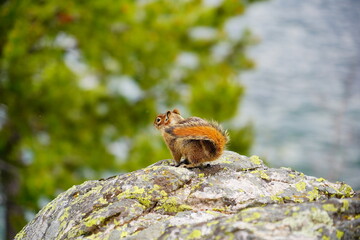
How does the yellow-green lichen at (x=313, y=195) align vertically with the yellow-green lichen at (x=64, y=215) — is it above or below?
below

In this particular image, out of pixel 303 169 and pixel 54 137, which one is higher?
pixel 303 169

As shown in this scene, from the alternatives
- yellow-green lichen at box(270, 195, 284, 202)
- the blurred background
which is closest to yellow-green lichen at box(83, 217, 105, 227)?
yellow-green lichen at box(270, 195, 284, 202)

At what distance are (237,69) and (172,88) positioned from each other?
A: 2.27m

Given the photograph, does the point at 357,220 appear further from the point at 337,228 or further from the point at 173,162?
the point at 173,162

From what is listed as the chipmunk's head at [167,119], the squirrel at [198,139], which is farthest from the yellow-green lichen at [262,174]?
the chipmunk's head at [167,119]

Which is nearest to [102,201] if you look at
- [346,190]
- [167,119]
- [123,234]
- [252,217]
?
[123,234]

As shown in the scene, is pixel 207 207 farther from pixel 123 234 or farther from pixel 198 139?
pixel 198 139

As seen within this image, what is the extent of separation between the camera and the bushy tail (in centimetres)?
289

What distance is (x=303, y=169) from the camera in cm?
2000

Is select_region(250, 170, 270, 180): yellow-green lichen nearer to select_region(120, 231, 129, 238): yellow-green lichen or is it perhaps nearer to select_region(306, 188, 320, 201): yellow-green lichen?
select_region(306, 188, 320, 201): yellow-green lichen

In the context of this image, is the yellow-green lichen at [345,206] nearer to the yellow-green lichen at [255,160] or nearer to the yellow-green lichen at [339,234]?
the yellow-green lichen at [339,234]

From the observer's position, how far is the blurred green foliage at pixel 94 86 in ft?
26.7

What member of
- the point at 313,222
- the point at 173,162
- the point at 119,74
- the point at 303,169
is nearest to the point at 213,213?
the point at 313,222

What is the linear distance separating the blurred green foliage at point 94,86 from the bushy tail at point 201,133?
462cm
